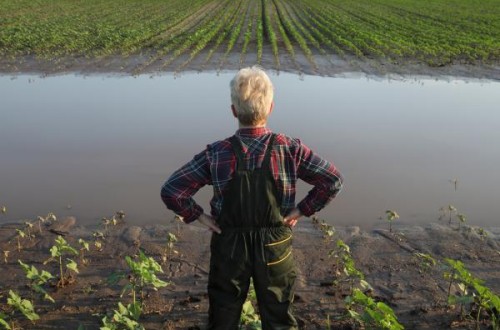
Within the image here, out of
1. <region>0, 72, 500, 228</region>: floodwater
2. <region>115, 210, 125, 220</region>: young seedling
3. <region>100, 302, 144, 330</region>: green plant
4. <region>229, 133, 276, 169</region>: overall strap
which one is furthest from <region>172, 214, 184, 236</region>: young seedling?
<region>229, 133, 276, 169</region>: overall strap

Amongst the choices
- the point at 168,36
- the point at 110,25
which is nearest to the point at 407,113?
the point at 168,36

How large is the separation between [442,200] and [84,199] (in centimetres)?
445

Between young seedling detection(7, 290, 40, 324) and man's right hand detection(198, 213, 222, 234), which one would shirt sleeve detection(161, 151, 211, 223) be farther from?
young seedling detection(7, 290, 40, 324)

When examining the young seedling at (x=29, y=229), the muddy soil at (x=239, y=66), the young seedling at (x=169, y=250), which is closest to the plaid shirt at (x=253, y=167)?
the young seedling at (x=169, y=250)

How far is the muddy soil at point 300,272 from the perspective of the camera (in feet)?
13.5

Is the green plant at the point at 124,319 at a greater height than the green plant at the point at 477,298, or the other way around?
the green plant at the point at 477,298

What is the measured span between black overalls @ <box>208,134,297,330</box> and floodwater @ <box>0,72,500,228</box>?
10.3 feet

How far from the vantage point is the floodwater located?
257 inches

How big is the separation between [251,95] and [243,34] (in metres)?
20.6

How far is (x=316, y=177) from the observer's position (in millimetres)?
3104

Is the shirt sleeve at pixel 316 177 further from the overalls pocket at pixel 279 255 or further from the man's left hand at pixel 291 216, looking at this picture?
the overalls pocket at pixel 279 255

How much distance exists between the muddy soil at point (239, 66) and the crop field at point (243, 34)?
127mm

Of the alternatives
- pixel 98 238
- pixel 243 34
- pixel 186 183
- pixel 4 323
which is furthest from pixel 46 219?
pixel 243 34

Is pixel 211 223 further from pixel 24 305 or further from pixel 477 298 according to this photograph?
pixel 477 298
